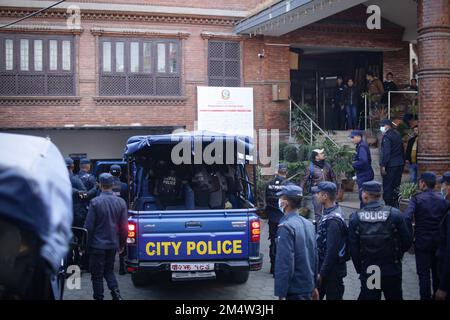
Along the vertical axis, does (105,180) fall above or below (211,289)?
above

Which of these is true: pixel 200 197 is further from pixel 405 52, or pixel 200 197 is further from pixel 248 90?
pixel 405 52

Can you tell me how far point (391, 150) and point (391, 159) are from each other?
0.67 ft

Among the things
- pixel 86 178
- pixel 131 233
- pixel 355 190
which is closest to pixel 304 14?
pixel 355 190

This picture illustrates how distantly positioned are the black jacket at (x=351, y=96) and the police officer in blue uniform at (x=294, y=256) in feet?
43.5

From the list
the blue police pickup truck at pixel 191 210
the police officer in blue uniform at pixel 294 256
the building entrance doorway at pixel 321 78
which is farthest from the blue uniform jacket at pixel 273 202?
the building entrance doorway at pixel 321 78

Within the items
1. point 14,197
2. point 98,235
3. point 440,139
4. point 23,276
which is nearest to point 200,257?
point 98,235

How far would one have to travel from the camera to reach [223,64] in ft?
57.1

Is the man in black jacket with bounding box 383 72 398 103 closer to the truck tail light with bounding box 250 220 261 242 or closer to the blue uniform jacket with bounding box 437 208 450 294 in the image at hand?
the truck tail light with bounding box 250 220 261 242

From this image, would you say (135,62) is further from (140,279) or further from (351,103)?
(140,279)

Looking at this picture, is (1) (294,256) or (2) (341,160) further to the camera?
(2) (341,160)

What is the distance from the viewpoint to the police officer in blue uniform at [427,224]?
6.41 metres

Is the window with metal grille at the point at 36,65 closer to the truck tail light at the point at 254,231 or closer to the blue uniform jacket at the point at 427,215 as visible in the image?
the truck tail light at the point at 254,231

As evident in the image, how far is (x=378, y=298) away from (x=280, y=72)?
513 inches

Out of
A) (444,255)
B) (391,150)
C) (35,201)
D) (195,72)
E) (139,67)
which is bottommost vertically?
(444,255)
